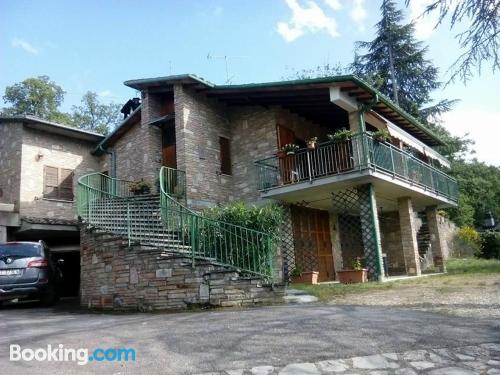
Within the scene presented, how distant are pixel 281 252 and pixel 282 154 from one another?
2812 mm

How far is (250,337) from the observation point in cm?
504

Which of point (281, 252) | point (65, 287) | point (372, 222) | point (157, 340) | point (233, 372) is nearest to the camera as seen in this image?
point (233, 372)

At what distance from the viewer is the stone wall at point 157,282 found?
8.27m

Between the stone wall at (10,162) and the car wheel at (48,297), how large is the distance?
19.2 ft

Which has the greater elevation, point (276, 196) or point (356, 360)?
point (276, 196)

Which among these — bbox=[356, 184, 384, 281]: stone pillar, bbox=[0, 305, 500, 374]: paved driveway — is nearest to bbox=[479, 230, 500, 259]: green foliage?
bbox=[356, 184, 384, 281]: stone pillar

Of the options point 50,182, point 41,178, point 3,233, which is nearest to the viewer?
point 3,233

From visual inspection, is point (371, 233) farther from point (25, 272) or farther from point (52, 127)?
point (52, 127)

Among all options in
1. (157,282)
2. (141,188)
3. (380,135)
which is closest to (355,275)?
(380,135)

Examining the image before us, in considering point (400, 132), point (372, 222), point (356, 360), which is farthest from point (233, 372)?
point (400, 132)

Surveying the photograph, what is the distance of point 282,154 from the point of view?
12.8 metres

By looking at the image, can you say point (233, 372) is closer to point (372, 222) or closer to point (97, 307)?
point (97, 307)

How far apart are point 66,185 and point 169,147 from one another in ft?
17.2

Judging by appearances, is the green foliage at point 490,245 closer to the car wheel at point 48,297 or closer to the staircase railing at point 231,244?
the staircase railing at point 231,244
